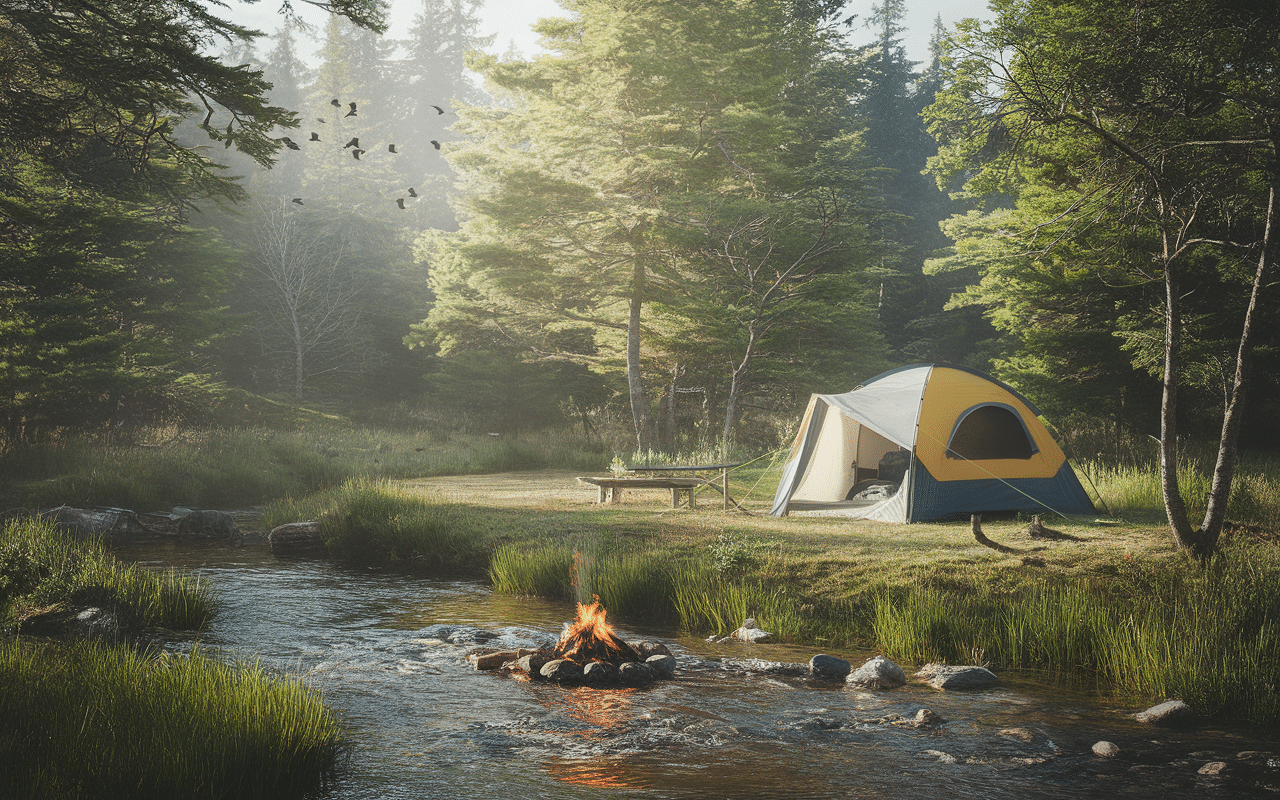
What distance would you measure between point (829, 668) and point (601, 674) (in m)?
1.78

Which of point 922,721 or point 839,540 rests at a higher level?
point 839,540

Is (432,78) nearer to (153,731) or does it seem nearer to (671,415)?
(671,415)

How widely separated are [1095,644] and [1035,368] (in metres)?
11.8

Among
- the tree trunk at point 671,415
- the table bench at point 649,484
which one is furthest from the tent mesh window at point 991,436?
the tree trunk at point 671,415

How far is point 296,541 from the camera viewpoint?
11938 millimetres

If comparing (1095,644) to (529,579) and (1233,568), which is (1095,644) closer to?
(1233,568)

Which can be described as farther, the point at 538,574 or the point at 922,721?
the point at 538,574

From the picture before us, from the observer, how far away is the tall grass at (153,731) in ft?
12.2

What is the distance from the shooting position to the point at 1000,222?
1652cm

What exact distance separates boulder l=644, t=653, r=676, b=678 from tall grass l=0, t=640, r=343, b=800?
8.21ft

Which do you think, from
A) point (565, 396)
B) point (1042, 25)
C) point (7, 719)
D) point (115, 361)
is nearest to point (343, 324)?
point (565, 396)

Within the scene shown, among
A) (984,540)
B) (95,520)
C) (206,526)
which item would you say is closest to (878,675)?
(984,540)

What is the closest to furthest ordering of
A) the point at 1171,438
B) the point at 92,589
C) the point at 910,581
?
the point at 92,589, the point at 910,581, the point at 1171,438

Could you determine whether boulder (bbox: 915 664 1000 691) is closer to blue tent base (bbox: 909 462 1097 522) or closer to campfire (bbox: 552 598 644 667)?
campfire (bbox: 552 598 644 667)
